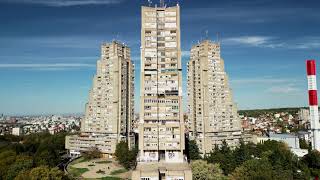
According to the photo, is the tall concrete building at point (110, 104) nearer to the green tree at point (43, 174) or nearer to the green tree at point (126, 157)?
the green tree at point (126, 157)

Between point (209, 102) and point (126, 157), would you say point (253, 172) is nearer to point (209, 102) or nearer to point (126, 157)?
point (126, 157)

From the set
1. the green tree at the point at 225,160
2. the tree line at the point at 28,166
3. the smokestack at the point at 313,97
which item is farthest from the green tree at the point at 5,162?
the smokestack at the point at 313,97

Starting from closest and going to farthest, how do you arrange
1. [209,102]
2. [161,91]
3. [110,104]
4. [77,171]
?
[161,91]
[77,171]
[209,102]
[110,104]

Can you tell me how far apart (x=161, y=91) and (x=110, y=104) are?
31.0 m

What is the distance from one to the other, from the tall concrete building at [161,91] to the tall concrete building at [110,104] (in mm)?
27881

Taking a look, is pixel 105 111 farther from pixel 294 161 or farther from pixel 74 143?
pixel 294 161

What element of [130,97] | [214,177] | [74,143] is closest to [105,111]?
[130,97]

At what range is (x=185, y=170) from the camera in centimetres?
4478

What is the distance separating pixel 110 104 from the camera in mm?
80125

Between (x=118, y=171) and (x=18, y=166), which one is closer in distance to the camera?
(x=18, y=166)

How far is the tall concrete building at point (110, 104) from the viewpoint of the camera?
7931 centimetres

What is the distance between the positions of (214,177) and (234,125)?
31.1m

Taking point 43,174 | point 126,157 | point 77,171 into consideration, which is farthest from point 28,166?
point 126,157

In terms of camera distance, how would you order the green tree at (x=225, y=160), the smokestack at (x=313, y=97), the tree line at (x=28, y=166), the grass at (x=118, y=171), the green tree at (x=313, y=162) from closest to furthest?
the tree line at (x=28, y=166) < the green tree at (x=225, y=160) < the green tree at (x=313, y=162) < the grass at (x=118, y=171) < the smokestack at (x=313, y=97)
